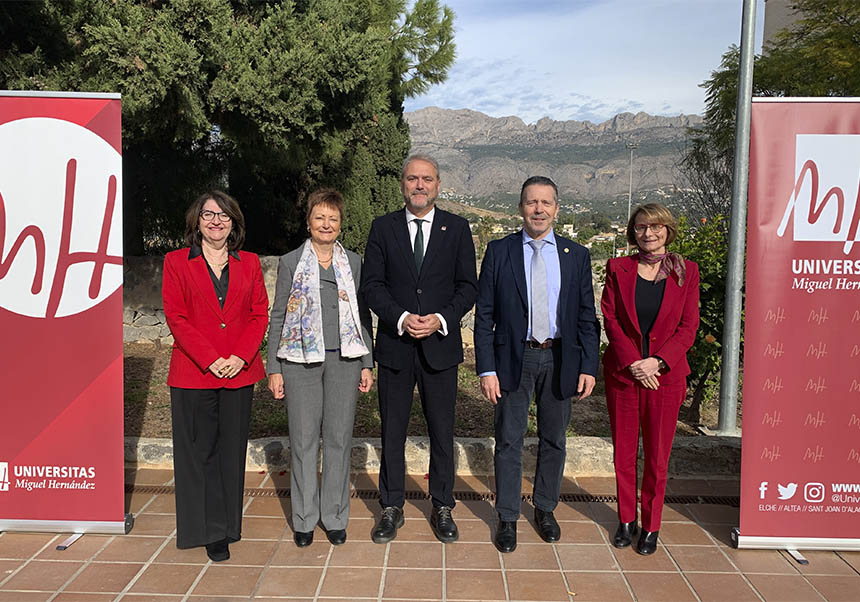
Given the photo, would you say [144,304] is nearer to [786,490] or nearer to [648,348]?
[648,348]


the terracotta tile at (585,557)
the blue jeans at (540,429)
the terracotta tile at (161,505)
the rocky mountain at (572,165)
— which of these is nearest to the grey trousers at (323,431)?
the blue jeans at (540,429)

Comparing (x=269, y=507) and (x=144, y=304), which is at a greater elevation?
(x=144, y=304)

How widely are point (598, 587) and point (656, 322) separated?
1290 mm

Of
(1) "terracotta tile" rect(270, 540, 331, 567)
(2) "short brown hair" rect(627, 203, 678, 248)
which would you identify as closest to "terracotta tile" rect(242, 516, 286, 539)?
(1) "terracotta tile" rect(270, 540, 331, 567)

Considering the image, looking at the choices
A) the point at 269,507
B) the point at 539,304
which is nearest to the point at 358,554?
the point at 269,507

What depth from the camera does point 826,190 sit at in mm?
3238

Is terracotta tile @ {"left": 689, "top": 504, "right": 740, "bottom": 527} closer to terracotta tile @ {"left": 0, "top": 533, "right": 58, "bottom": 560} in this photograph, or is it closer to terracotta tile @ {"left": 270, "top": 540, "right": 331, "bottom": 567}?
terracotta tile @ {"left": 270, "top": 540, "right": 331, "bottom": 567}

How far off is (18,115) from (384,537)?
2880mm

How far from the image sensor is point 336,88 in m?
7.48

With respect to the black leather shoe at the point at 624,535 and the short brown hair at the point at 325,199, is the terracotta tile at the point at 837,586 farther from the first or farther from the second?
the short brown hair at the point at 325,199

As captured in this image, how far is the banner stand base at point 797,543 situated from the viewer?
132 inches

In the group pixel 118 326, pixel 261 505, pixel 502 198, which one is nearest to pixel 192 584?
pixel 261 505

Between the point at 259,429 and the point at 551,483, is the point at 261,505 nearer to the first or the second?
the point at 259,429

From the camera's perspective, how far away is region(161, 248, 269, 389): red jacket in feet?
10.2
